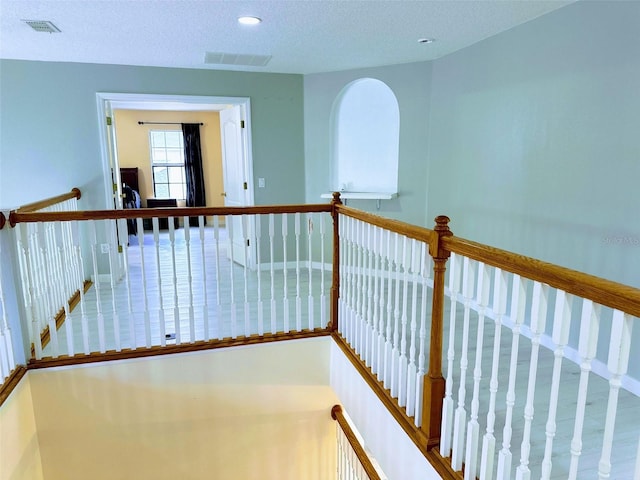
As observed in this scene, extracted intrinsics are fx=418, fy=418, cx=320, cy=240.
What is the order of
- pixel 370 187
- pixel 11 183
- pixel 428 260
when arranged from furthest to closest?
pixel 370 187 → pixel 11 183 → pixel 428 260

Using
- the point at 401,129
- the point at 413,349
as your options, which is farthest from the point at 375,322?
the point at 401,129

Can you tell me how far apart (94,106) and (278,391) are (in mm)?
Result: 3325

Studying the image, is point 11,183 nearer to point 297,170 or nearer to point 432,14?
point 297,170

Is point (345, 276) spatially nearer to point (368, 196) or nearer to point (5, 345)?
point (368, 196)

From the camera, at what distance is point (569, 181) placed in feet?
9.03

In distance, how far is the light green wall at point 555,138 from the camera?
7.88 feet

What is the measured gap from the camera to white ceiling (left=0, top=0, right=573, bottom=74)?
104 inches

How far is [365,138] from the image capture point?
4727mm

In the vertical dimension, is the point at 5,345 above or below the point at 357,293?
below

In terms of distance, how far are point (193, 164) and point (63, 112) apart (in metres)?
4.32

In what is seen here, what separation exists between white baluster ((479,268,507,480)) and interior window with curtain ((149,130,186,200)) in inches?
315

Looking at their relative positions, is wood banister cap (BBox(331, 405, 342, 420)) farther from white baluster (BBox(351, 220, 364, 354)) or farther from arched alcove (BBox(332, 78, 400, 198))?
arched alcove (BBox(332, 78, 400, 198))

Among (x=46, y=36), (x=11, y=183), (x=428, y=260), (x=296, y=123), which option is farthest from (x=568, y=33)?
(x=11, y=183)

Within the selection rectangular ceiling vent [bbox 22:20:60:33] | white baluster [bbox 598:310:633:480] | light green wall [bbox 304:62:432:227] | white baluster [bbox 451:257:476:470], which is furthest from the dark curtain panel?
white baluster [bbox 598:310:633:480]
